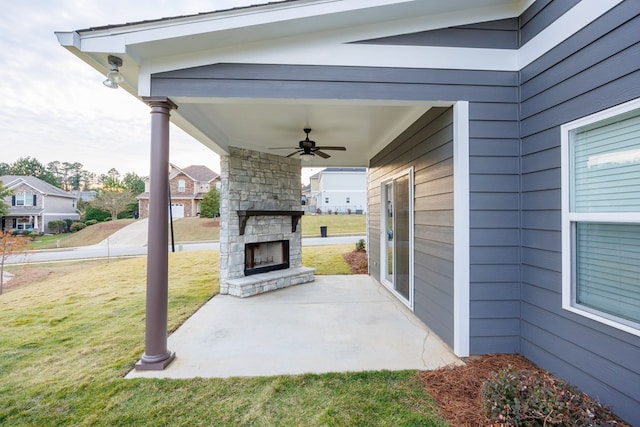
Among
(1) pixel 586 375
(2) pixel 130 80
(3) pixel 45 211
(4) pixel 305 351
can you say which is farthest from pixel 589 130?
(3) pixel 45 211

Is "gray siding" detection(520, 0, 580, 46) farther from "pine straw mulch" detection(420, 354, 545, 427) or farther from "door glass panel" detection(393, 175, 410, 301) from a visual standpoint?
"pine straw mulch" detection(420, 354, 545, 427)

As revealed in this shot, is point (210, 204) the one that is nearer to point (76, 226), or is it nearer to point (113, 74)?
point (76, 226)

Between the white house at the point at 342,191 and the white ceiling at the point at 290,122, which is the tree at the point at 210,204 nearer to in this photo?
the white house at the point at 342,191

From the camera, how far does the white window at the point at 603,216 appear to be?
6.07ft

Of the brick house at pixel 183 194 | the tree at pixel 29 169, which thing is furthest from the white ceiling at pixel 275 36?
the tree at pixel 29 169

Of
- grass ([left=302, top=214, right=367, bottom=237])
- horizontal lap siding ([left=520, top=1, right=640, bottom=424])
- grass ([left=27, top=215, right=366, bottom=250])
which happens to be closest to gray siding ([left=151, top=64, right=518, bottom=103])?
horizontal lap siding ([left=520, top=1, right=640, bottom=424])

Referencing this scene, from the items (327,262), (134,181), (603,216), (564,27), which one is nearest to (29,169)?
(134,181)

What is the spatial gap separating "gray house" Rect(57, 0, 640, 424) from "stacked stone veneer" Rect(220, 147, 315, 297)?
186 centimetres

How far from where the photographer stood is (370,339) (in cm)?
329

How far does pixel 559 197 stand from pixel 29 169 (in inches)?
2168

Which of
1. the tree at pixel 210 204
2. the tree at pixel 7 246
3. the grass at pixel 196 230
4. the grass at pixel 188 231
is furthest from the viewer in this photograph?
the tree at pixel 210 204

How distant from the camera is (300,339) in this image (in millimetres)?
3279

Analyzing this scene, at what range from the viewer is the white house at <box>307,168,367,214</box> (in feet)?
103

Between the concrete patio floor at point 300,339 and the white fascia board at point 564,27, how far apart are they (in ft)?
10.1
